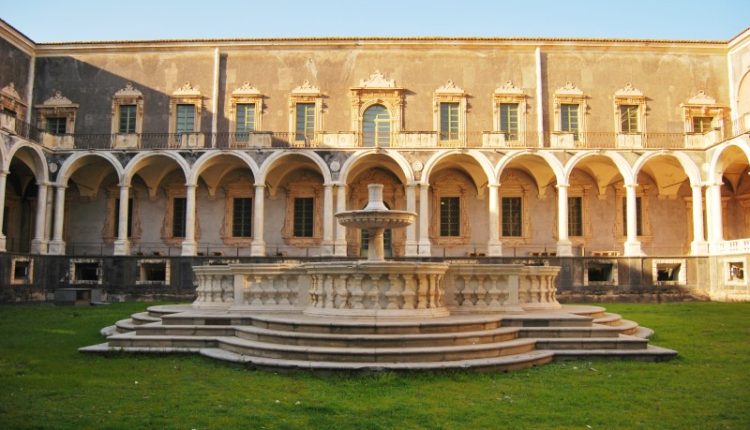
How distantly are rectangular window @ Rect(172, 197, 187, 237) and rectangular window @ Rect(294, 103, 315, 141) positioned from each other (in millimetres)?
6272

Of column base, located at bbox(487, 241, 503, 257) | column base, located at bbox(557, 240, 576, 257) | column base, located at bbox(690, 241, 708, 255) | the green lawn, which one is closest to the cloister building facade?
column base, located at bbox(487, 241, 503, 257)

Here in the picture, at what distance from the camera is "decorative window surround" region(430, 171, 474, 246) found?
95.0 feet

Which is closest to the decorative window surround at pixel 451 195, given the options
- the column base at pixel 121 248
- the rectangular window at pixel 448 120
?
the rectangular window at pixel 448 120

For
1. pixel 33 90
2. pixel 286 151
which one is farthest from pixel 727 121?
pixel 33 90

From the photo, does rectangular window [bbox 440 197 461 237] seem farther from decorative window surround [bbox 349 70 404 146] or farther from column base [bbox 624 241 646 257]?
column base [bbox 624 241 646 257]

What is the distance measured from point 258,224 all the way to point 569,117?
14.0 metres

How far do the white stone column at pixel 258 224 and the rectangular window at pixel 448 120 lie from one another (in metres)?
8.03

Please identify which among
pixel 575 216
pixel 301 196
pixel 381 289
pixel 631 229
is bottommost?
pixel 381 289

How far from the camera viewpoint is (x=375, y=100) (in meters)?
28.3

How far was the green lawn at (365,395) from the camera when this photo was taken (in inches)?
245

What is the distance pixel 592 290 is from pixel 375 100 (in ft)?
38.8

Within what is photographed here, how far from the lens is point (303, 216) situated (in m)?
29.5

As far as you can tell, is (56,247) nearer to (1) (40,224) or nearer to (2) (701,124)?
(1) (40,224)

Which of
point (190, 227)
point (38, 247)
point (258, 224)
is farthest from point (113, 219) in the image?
point (258, 224)
